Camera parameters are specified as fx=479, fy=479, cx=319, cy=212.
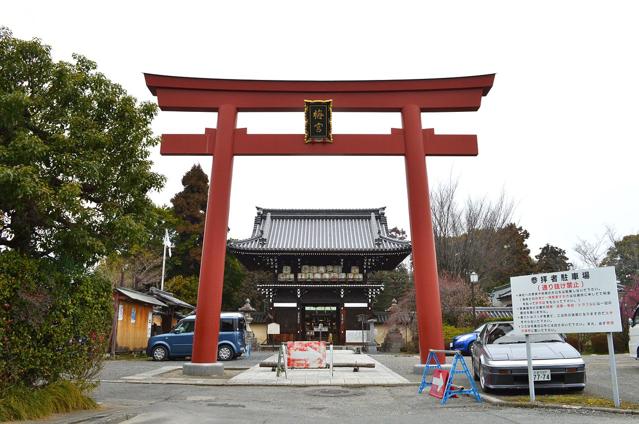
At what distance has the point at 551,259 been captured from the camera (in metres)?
50.1

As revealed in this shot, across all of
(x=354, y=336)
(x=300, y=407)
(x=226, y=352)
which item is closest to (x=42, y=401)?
(x=300, y=407)

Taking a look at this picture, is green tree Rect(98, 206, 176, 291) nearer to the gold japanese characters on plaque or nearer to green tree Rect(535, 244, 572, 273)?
the gold japanese characters on plaque

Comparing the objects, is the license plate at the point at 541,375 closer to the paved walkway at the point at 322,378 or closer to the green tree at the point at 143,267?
the paved walkway at the point at 322,378

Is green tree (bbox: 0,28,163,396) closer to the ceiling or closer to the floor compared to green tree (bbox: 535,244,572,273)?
closer to the floor

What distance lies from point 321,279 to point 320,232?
383 cm

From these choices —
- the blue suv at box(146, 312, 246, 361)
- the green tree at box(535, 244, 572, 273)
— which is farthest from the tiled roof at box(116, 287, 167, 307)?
the green tree at box(535, 244, 572, 273)

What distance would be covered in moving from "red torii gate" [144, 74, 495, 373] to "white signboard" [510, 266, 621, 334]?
16.5 ft

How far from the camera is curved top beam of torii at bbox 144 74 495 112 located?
14000 millimetres

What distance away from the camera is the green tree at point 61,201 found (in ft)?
21.2

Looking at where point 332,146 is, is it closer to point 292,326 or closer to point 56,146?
point 56,146

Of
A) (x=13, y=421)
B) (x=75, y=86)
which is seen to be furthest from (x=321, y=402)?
(x=75, y=86)

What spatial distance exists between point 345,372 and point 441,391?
544cm

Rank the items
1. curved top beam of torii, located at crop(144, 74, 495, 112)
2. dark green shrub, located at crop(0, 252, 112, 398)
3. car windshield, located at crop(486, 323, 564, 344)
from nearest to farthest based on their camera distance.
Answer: dark green shrub, located at crop(0, 252, 112, 398) < car windshield, located at crop(486, 323, 564, 344) < curved top beam of torii, located at crop(144, 74, 495, 112)

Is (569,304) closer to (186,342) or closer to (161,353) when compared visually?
(186,342)
